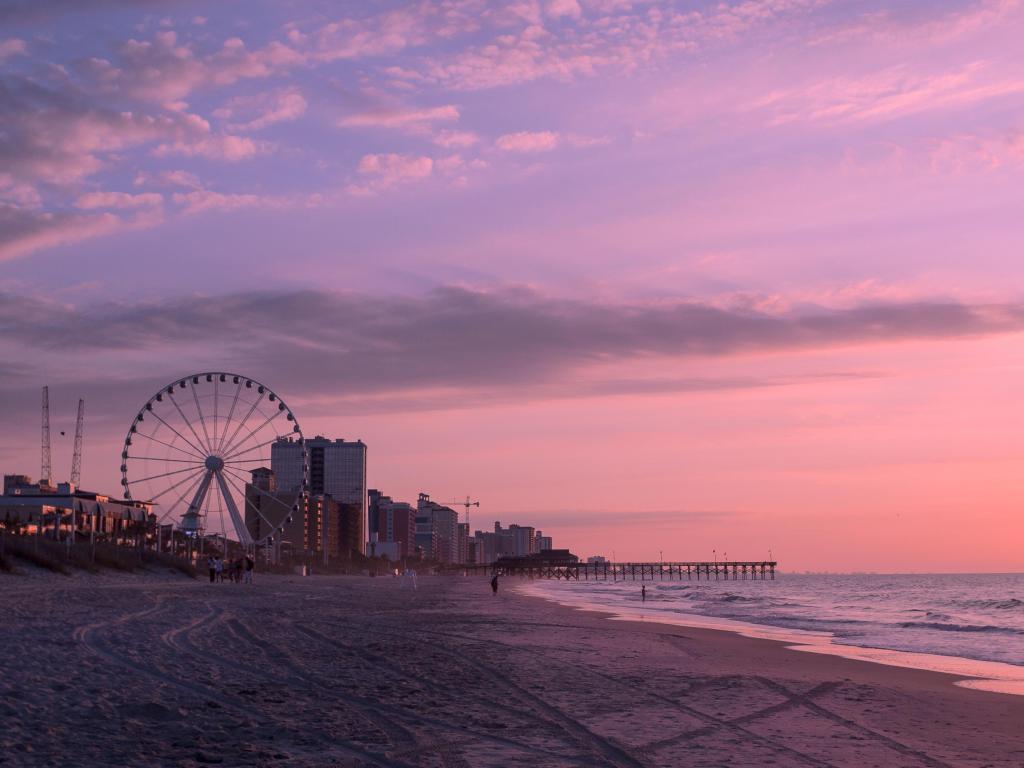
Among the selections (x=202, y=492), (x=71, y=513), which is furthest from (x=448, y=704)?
(x=71, y=513)

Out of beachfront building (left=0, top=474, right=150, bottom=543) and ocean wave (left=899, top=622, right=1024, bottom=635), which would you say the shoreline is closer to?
ocean wave (left=899, top=622, right=1024, bottom=635)

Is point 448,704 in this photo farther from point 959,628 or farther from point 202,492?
point 202,492

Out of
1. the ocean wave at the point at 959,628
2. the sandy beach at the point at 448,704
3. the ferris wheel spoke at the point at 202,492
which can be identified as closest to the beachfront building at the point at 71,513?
the ferris wheel spoke at the point at 202,492

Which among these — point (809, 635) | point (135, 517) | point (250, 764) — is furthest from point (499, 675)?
point (135, 517)

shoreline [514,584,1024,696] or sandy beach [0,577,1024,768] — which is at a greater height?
sandy beach [0,577,1024,768]

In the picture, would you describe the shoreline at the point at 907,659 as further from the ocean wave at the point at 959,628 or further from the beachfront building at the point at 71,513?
the beachfront building at the point at 71,513

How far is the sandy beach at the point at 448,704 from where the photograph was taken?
10039mm

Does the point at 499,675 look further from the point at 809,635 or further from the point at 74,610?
the point at 809,635

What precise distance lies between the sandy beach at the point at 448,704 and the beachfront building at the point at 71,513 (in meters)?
91.9

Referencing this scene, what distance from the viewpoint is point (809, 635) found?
119 feet

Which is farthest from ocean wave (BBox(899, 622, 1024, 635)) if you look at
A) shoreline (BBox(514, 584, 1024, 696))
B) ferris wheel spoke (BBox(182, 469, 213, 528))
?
ferris wheel spoke (BBox(182, 469, 213, 528))

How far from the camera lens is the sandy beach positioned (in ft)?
32.9

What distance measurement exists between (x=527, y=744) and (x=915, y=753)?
4296 mm

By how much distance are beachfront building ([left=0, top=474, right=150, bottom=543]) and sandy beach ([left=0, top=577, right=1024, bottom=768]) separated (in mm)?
91890
